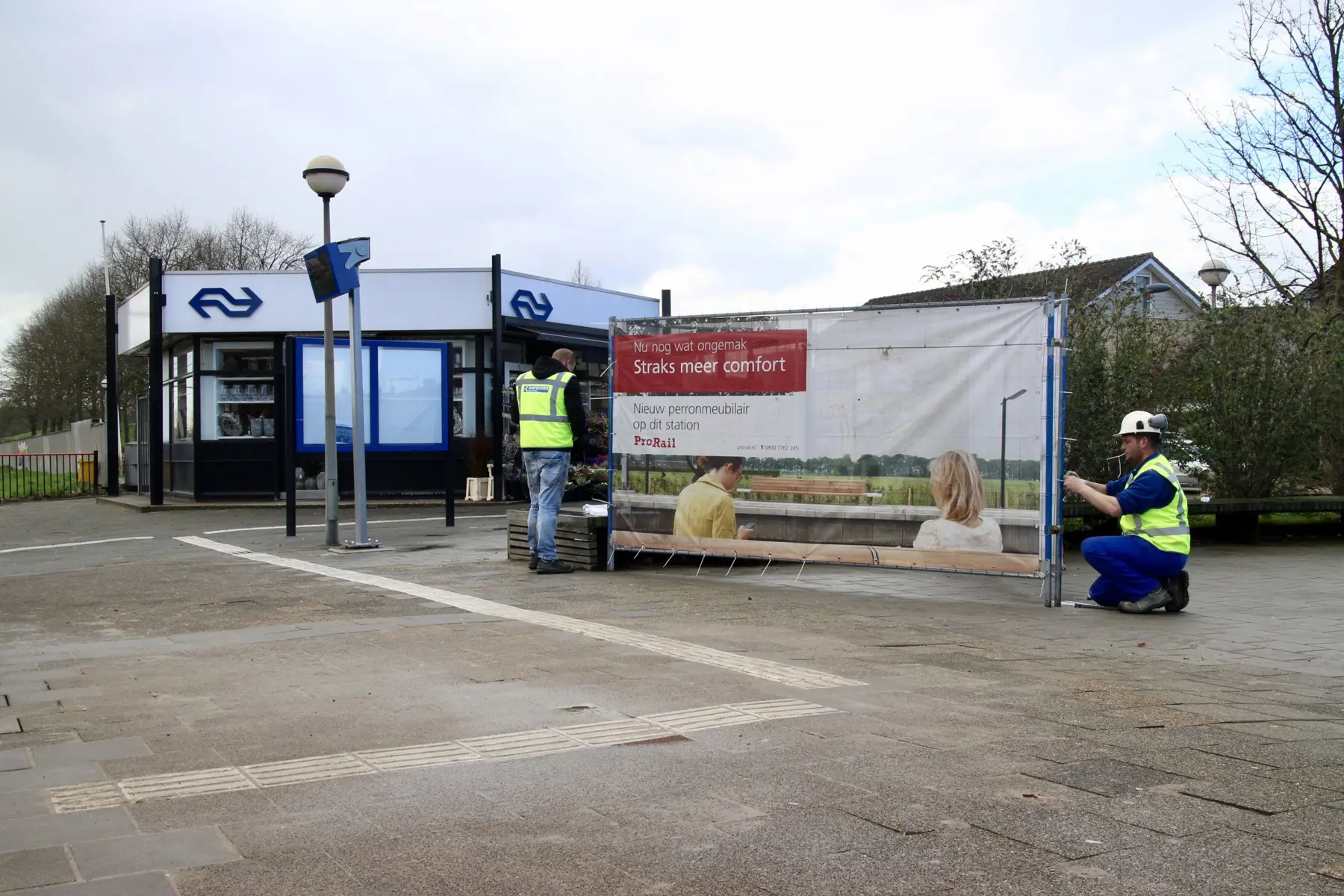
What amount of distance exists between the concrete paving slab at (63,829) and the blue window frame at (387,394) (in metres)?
A: 11.3

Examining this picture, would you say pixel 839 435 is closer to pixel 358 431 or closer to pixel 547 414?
pixel 547 414

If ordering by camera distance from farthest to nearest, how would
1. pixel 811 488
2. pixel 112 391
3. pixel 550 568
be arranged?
pixel 112 391 → pixel 550 568 → pixel 811 488

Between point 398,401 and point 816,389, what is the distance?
8.52m

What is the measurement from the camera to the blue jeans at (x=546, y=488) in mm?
10438

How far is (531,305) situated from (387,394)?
7.05m

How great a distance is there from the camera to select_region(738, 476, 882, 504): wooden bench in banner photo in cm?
934

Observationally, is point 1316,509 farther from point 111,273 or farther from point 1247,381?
point 111,273

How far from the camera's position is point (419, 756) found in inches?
176

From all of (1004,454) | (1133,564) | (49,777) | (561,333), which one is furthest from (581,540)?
(561,333)

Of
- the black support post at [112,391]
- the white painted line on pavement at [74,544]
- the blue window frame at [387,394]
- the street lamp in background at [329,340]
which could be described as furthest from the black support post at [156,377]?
the street lamp in background at [329,340]

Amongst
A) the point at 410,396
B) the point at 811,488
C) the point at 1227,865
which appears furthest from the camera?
the point at 410,396

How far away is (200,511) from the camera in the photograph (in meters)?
20.5

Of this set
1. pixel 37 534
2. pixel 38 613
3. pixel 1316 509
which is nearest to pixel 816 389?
pixel 38 613

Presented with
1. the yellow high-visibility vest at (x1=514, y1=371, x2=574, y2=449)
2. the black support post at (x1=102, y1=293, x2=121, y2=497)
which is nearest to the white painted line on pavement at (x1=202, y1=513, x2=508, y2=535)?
the yellow high-visibility vest at (x1=514, y1=371, x2=574, y2=449)
